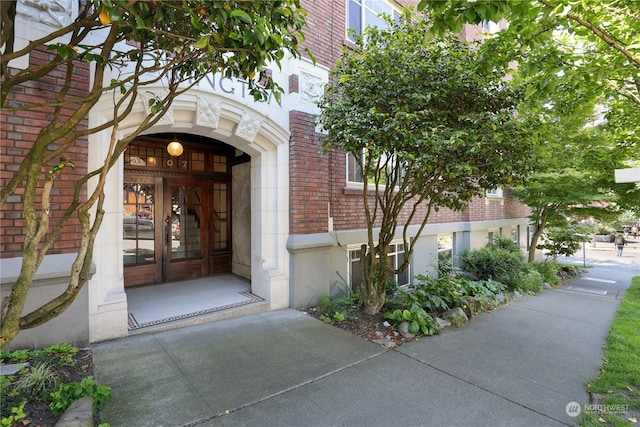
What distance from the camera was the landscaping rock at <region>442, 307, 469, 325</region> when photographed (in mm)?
5445

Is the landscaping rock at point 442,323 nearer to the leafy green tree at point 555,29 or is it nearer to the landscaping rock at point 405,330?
the landscaping rock at point 405,330

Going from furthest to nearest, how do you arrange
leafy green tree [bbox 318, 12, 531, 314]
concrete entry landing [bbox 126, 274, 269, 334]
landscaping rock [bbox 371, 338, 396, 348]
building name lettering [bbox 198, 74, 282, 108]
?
building name lettering [bbox 198, 74, 282, 108] < concrete entry landing [bbox 126, 274, 269, 334] < landscaping rock [bbox 371, 338, 396, 348] < leafy green tree [bbox 318, 12, 531, 314]

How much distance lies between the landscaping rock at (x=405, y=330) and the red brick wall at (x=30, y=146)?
14.8 ft

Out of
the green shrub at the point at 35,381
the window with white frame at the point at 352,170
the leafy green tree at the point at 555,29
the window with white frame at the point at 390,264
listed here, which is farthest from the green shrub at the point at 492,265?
the green shrub at the point at 35,381

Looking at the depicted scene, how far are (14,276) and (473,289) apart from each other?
297 inches

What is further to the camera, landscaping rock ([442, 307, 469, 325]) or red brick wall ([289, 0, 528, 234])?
red brick wall ([289, 0, 528, 234])

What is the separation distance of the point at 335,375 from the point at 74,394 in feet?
7.98

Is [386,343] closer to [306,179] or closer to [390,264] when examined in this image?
[306,179]

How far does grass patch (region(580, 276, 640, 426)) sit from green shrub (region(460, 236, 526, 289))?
2.87m

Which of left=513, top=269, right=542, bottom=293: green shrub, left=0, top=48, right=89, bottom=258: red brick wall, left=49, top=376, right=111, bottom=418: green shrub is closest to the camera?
left=49, top=376, right=111, bottom=418: green shrub

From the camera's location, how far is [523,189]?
10219 mm

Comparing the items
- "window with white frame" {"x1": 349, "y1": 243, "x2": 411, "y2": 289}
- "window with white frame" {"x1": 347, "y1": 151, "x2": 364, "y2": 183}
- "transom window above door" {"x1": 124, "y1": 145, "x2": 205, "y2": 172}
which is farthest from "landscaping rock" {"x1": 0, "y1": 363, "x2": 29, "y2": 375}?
"window with white frame" {"x1": 347, "y1": 151, "x2": 364, "y2": 183}

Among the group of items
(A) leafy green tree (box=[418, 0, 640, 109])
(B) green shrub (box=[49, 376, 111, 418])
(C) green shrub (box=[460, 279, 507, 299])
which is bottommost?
(C) green shrub (box=[460, 279, 507, 299])

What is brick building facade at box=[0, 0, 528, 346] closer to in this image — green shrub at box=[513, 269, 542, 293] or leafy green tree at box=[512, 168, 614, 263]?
green shrub at box=[513, 269, 542, 293]
